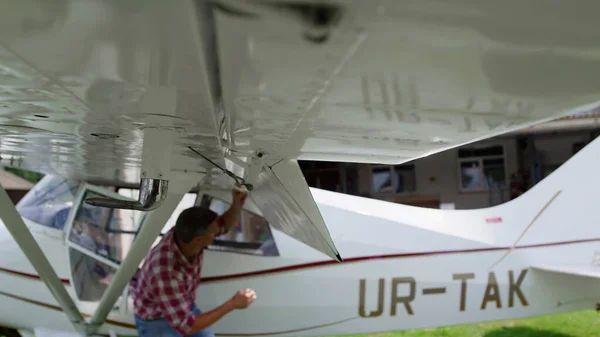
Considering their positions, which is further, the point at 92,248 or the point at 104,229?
the point at 104,229

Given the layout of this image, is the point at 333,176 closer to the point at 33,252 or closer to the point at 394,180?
the point at 394,180

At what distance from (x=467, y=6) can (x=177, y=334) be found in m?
2.82

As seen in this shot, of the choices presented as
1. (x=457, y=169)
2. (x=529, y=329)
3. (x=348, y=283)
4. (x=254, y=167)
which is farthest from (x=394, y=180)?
(x=254, y=167)

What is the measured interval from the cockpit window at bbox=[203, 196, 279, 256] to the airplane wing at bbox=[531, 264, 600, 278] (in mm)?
2204

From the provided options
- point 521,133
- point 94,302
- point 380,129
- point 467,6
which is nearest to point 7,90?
point 380,129

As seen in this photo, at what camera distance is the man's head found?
2.94m

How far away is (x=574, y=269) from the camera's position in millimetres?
3873

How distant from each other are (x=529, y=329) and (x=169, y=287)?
486cm

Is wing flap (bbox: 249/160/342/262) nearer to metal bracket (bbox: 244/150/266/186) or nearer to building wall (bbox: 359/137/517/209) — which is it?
metal bracket (bbox: 244/150/266/186)

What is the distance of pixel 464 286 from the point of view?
3.87 m

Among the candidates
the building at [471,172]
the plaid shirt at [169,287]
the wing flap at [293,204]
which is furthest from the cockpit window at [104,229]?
the building at [471,172]

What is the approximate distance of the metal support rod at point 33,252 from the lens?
3.03m

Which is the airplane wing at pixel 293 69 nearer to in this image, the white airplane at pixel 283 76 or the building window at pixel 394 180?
the white airplane at pixel 283 76

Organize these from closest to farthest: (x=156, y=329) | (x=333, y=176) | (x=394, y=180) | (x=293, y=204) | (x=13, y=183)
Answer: (x=293, y=204) < (x=156, y=329) < (x=394, y=180) < (x=333, y=176) < (x=13, y=183)
